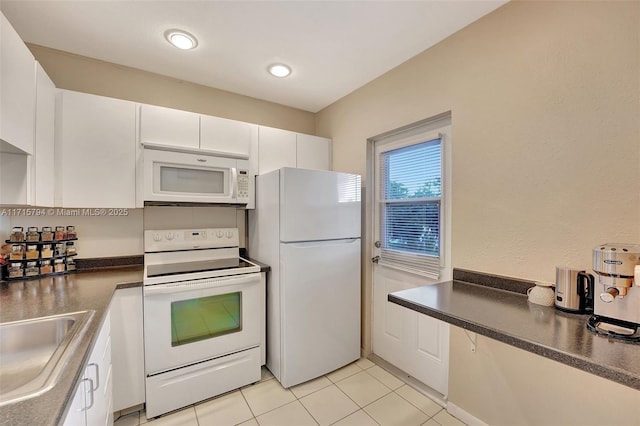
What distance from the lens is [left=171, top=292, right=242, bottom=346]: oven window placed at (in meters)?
→ 1.89

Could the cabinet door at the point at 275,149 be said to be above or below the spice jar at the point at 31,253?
above

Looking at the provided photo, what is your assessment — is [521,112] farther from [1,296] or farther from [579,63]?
[1,296]

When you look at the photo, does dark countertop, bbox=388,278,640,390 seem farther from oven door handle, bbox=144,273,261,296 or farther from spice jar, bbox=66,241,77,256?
spice jar, bbox=66,241,77,256

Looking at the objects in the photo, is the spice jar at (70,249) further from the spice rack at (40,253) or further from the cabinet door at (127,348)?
the cabinet door at (127,348)

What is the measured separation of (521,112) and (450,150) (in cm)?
48

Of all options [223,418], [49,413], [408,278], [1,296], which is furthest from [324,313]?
[1,296]

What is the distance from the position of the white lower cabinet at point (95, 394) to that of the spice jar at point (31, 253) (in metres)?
0.89

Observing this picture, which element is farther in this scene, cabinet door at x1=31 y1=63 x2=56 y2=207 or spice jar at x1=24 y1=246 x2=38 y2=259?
spice jar at x1=24 y1=246 x2=38 y2=259

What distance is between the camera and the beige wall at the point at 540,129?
47.5 inches

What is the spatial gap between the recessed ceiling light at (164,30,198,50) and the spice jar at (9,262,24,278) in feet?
5.78

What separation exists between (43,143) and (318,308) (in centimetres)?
211

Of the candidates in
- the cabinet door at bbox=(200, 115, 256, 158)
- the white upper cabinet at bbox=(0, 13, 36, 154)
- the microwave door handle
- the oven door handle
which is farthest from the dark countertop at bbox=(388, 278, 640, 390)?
the white upper cabinet at bbox=(0, 13, 36, 154)

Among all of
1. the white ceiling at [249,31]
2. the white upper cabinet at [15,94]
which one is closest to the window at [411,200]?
the white ceiling at [249,31]

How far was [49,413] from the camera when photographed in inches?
26.1
